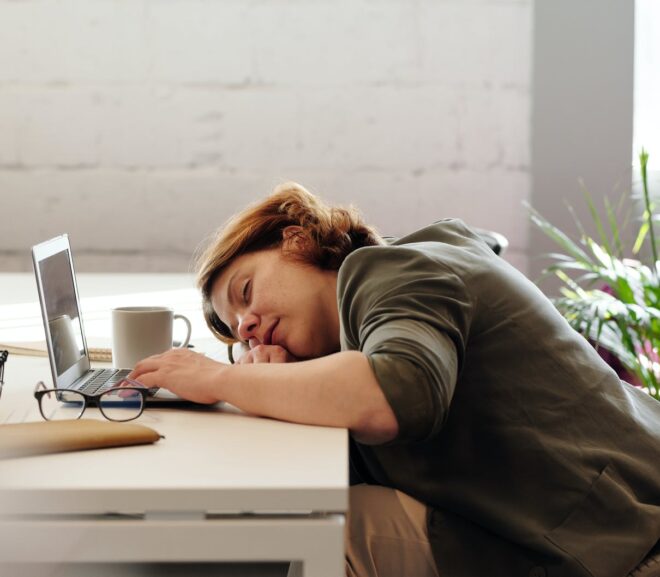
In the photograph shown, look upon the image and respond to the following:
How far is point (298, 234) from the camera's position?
1482 millimetres

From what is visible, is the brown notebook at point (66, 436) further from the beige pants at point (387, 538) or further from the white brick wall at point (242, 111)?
the white brick wall at point (242, 111)

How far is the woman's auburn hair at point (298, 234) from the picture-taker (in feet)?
4.80

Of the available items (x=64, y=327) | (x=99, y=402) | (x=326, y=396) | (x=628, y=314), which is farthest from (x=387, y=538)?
(x=628, y=314)

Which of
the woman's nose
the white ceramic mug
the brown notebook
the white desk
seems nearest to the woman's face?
the woman's nose

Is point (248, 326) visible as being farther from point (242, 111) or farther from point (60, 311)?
point (242, 111)

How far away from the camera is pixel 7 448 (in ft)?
3.02

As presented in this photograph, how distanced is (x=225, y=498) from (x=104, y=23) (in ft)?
9.26

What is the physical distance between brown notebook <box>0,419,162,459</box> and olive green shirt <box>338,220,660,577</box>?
285 millimetres

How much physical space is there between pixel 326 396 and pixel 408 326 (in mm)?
118

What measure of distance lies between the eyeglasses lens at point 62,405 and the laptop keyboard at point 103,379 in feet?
0.17

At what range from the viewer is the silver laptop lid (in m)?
1.24

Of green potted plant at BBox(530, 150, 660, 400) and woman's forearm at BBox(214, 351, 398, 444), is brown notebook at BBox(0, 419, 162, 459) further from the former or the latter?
green potted plant at BBox(530, 150, 660, 400)

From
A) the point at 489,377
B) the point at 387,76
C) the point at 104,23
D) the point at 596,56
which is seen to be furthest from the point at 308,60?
the point at 489,377

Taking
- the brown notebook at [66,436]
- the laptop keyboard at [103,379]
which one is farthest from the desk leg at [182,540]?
the laptop keyboard at [103,379]
